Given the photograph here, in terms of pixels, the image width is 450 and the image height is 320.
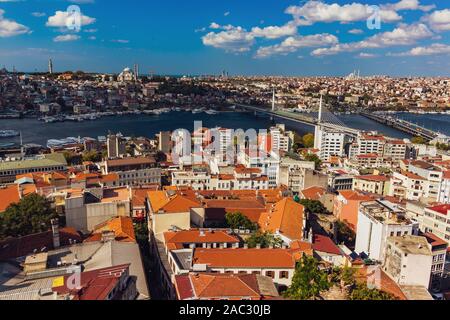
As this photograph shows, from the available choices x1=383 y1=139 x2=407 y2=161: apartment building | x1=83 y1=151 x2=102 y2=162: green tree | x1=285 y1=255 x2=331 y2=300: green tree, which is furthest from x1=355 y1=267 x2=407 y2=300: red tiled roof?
x1=383 y1=139 x2=407 y2=161: apartment building

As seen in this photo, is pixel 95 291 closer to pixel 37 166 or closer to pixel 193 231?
pixel 193 231

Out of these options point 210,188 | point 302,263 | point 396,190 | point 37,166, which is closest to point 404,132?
point 396,190

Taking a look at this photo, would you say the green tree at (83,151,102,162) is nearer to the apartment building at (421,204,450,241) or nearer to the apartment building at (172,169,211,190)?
the apartment building at (172,169,211,190)

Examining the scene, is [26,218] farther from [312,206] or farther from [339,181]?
[339,181]

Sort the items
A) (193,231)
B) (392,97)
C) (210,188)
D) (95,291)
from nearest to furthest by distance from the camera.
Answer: (95,291) → (193,231) → (210,188) → (392,97)

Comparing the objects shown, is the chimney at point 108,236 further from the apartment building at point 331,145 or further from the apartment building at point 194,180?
the apartment building at point 331,145

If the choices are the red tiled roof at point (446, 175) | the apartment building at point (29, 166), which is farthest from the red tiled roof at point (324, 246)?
the apartment building at point (29, 166)
